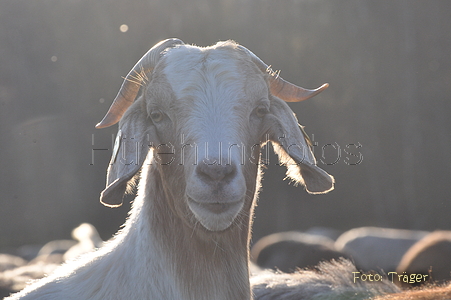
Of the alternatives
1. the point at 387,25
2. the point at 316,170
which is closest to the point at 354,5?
the point at 387,25

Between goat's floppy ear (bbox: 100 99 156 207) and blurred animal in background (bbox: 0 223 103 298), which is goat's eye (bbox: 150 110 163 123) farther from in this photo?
blurred animal in background (bbox: 0 223 103 298)

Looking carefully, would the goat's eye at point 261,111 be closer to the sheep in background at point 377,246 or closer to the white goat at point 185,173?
the white goat at point 185,173

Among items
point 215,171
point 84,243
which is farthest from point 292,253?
point 215,171

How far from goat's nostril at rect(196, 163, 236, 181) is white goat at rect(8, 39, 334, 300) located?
0.07 m

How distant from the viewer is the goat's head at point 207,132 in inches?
83.9

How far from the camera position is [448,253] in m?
5.61

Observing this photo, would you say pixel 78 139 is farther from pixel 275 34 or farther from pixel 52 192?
pixel 275 34

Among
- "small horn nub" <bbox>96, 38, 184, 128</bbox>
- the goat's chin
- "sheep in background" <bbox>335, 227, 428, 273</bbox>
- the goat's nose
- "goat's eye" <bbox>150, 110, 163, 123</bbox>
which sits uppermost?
"small horn nub" <bbox>96, 38, 184, 128</bbox>

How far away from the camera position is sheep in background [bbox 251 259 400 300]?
143 inches

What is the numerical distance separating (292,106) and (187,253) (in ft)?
29.4

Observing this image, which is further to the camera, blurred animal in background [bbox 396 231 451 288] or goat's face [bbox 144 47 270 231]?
blurred animal in background [bbox 396 231 451 288]

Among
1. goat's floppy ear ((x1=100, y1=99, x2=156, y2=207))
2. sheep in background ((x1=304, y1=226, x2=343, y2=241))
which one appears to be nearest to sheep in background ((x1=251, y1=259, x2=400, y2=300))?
goat's floppy ear ((x1=100, y1=99, x2=156, y2=207))

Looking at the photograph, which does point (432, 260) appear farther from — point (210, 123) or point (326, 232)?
point (326, 232)

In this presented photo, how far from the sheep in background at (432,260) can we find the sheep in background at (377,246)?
0.44m
